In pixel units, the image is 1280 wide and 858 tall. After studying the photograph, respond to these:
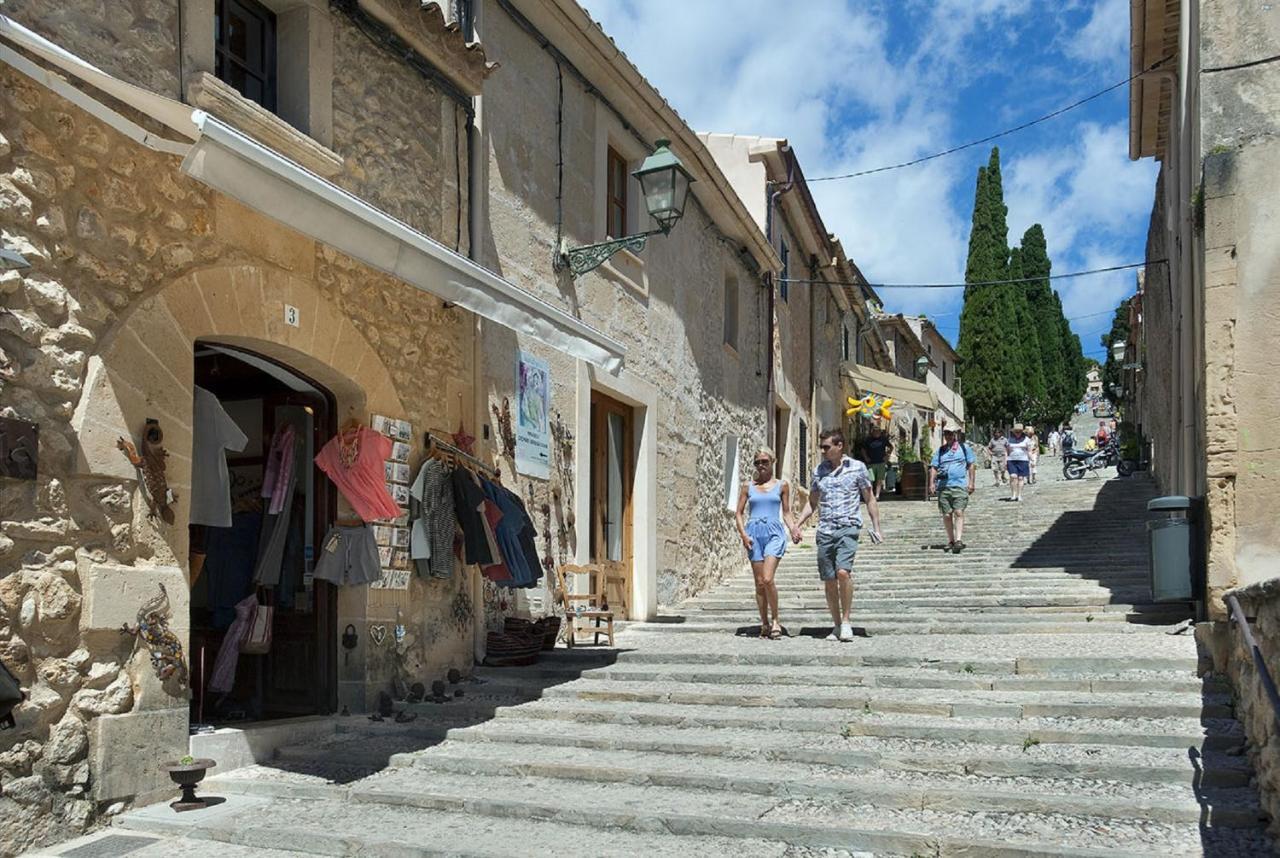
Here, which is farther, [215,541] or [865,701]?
[215,541]

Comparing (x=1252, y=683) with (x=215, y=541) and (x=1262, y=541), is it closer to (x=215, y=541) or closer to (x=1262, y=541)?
(x=1262, y=541)

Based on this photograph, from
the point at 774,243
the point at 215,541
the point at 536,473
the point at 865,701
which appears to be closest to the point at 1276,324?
the point at 865,701

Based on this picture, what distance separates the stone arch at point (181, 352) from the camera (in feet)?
17.2

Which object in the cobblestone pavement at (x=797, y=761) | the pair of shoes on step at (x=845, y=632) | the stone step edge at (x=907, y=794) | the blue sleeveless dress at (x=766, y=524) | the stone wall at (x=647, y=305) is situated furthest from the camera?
the stone wall at (x=647, y=305)

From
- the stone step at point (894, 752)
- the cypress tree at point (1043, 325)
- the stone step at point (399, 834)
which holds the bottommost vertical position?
the stone step at point (399, 834)

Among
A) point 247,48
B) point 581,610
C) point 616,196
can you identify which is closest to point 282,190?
point 247,48

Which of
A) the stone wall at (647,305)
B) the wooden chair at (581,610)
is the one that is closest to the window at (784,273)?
the stone wall at (647,305)

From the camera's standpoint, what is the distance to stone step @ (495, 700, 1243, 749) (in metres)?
5.50

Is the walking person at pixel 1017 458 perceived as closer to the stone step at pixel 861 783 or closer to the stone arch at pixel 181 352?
the stone step at pixel 861 783

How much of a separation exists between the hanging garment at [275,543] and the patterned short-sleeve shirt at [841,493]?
12.4 feet

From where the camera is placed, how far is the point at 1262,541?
684cm

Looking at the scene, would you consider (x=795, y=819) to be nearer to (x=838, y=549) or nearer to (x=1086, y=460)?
(x=838, y=549)

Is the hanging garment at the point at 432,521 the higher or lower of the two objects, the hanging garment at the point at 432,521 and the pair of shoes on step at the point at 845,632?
the higher

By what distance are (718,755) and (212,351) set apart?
359cm
